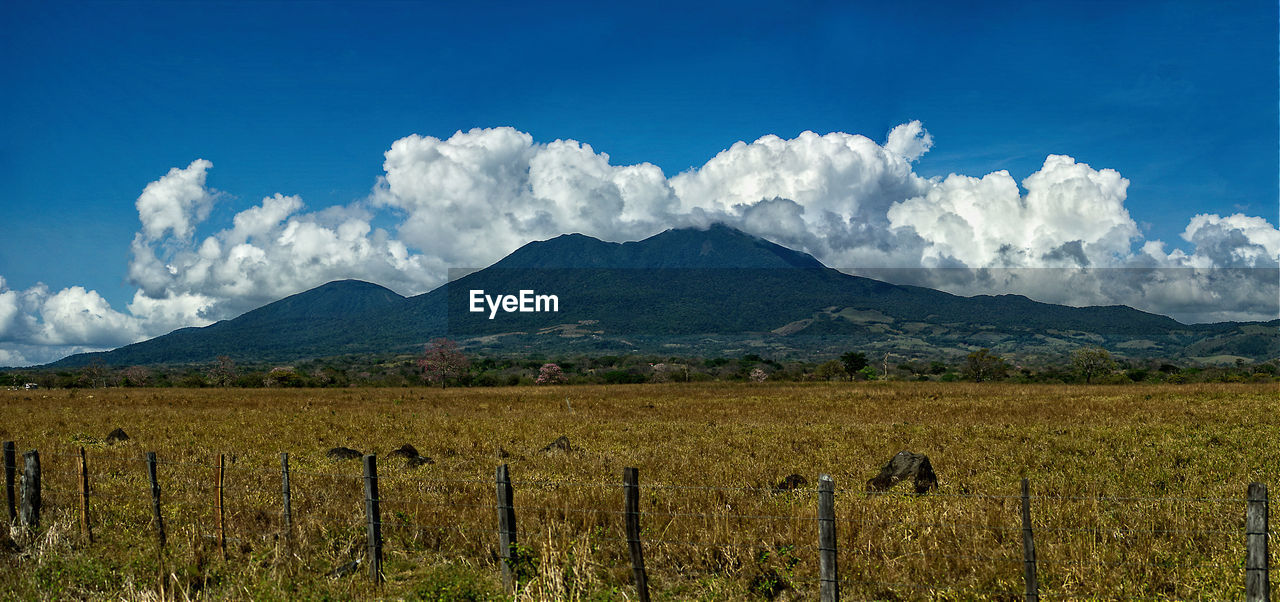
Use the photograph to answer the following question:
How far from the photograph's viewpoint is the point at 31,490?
12.6 meters

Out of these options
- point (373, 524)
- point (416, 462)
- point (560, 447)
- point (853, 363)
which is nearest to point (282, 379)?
point (853, 363)

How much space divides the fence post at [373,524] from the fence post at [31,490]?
6.11 metres

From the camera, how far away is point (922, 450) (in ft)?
68.9

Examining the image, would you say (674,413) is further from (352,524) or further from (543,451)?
(352,524)

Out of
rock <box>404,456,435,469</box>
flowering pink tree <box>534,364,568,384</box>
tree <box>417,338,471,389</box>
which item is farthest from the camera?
tree <box>417,338,471,389</box>

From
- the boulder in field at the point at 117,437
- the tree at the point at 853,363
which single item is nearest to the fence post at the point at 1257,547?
the boulder in field at the point at 117,437

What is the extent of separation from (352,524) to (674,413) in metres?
25.4

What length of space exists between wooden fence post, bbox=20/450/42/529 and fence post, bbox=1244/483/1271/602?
16154 millimetres

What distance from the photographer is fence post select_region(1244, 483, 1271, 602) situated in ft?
25.5

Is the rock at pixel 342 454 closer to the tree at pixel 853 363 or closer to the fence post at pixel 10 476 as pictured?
the fence post at pixel 10 476

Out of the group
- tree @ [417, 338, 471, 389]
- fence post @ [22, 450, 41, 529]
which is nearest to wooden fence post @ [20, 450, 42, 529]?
fence post @ [22, 450, 41, 529]

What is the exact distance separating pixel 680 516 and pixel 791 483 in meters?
3.90

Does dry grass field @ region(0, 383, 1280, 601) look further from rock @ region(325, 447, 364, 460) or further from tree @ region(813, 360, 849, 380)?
tree @ region(813, 360, 849, 380)

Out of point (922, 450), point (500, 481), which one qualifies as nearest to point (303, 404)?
point (922, 450)
